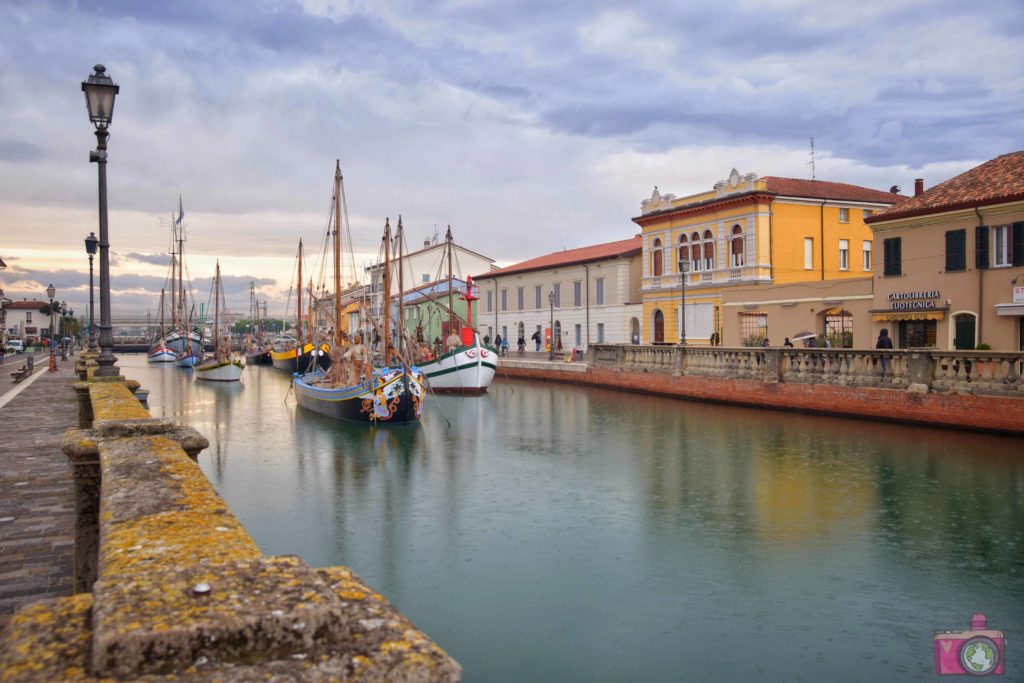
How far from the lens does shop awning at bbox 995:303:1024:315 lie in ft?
79.4

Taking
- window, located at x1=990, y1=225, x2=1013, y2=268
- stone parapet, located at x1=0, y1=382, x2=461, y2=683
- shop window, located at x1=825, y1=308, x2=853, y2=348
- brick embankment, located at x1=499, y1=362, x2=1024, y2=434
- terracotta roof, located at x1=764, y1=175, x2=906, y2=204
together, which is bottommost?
brick embankment, located at x1=499, y1=362, x2=1024, y2=434

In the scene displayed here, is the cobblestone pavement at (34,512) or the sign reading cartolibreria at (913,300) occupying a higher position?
the sign reading cartolibreria at (913,300)

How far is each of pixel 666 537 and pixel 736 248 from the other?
3328cm

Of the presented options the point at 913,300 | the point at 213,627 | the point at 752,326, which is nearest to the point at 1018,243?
the point at 913,300

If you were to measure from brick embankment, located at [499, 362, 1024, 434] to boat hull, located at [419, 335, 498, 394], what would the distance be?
6.38 meters

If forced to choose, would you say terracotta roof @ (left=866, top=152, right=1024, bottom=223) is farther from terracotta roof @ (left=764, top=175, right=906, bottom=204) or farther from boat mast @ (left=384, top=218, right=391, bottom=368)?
boat mast @ (left=384, top=218, right=391, bottom=368)

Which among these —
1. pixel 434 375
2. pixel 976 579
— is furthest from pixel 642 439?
pixel 434 375

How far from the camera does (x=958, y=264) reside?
1036 inches

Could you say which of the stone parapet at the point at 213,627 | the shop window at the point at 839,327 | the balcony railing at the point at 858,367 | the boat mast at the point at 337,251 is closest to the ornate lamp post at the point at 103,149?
the stone parapet at the point at 213,627

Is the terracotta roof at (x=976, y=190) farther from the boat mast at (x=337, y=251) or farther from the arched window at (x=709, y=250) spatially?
the boat mast at (x=337, y=251)

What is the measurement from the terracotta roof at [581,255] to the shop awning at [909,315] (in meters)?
23.3

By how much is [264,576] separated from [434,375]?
36.5m

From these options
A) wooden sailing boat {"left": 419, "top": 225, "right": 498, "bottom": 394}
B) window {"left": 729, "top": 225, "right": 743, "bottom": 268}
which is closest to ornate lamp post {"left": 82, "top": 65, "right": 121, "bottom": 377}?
wooden sailing boat {"left": 419, "top": 225, "right": 498, "bottom": 394}

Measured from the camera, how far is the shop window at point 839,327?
32.7 m
